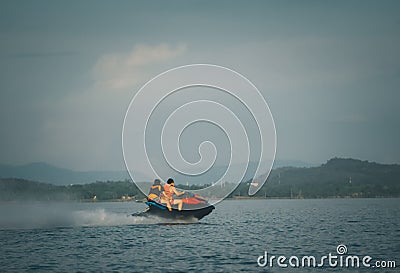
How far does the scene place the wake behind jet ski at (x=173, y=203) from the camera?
5875 cm

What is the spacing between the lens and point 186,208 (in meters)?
60.2

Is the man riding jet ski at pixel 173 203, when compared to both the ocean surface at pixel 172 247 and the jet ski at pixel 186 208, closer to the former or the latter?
the jet ski at pixel 186 208

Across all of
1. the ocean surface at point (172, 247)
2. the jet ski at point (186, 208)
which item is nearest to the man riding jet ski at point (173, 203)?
the jet ski at point (186, 208)

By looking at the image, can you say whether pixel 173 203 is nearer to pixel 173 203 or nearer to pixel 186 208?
pixel 173 203

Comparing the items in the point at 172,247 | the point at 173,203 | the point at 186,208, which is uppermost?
the point at 173,203

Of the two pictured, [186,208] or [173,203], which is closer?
[173,203]

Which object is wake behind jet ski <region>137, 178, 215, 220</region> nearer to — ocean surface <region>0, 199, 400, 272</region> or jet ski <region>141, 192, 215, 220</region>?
jet ski <region>141, 192, 215, 220</region>

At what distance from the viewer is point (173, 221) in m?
62.9

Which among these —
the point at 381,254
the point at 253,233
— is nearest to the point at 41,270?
the point at 381,254

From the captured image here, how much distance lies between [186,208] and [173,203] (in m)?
2.02

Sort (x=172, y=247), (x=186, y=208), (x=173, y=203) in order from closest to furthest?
(x=172, y=247), (x=173, y=203), (x=186, y=208)

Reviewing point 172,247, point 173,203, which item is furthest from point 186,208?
point 172,247

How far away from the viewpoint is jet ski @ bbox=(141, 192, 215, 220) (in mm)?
59625

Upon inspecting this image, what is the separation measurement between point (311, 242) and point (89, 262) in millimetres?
20880
